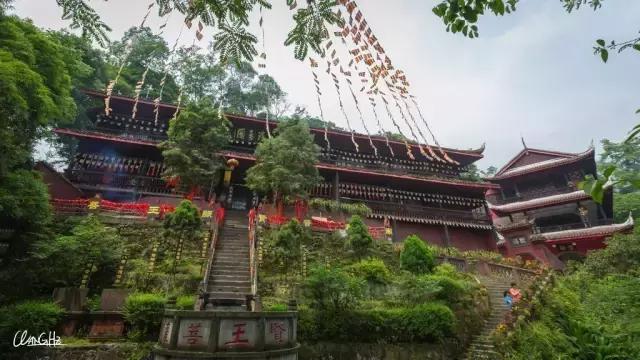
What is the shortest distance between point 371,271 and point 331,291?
3187 millimetres

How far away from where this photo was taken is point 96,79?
924 inches

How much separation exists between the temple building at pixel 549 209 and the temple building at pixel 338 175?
2.95m

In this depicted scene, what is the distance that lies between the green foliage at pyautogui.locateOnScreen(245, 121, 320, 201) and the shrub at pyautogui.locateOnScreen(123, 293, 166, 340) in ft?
26.3

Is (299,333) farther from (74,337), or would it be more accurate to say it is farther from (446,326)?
(74,337)

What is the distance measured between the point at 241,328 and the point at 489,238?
21.1 metres

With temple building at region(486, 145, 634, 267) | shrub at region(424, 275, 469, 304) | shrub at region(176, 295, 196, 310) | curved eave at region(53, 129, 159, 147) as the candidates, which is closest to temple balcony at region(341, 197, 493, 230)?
temple building at region(486, 145, 634, 267)

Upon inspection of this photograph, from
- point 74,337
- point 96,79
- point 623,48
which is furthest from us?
point 96,79

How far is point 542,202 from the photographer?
26609 mm

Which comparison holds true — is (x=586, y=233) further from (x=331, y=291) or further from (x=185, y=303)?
(x=185, y=303)

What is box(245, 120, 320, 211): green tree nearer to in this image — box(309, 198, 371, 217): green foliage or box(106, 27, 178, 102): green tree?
box(309, 198, 371, 217): green foliage

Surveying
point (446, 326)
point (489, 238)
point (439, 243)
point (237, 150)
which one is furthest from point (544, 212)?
point (237, 150)

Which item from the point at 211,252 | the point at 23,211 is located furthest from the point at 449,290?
the point at 23,211

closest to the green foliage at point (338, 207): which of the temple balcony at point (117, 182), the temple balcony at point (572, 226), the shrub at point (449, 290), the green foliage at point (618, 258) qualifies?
the temple balcony at point (117, 182)

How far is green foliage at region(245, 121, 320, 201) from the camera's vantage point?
1600 centimetres
